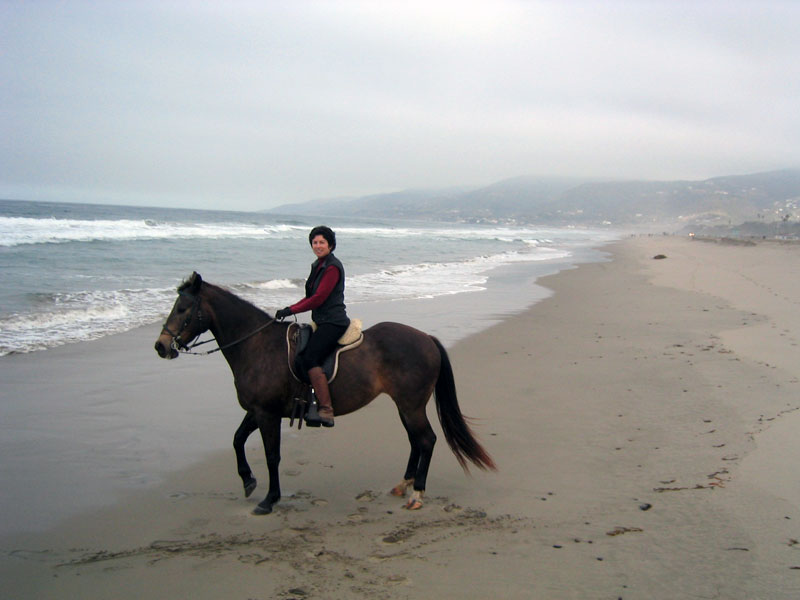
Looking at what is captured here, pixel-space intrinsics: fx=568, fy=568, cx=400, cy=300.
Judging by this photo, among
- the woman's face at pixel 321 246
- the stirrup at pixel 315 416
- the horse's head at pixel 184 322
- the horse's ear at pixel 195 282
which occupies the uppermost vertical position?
the woman's face at pixel 321 246

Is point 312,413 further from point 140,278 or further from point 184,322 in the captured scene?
point 140,278

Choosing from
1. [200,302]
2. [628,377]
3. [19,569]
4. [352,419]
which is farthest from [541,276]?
[19,569]

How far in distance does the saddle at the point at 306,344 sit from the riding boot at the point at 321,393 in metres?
0.06

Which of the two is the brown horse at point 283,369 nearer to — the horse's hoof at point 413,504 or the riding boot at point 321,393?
the horse's hoof at point 413,504

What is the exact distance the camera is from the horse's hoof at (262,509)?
4602mm

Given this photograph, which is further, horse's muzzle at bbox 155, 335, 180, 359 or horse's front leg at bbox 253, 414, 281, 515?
horse's muzzle at bbox 155, 335, 180, 359

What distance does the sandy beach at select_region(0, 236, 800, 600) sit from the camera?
3.55m

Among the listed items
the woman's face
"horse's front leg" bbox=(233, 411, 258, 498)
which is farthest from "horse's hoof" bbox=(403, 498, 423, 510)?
the woman's face

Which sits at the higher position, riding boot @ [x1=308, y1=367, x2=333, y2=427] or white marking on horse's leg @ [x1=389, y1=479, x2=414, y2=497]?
riding boot @ [x1=308, y1=367, x2=333, y2=427]

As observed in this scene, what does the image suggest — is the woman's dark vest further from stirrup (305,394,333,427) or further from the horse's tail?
the horse's tail

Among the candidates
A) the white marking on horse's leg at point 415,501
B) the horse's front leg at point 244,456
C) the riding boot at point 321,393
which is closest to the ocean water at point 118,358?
the horse's front leg at point 244,456

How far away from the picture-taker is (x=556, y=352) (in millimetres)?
10117

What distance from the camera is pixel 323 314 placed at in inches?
196

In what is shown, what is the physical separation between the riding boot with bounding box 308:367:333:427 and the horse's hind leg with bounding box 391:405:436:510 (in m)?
0.68
